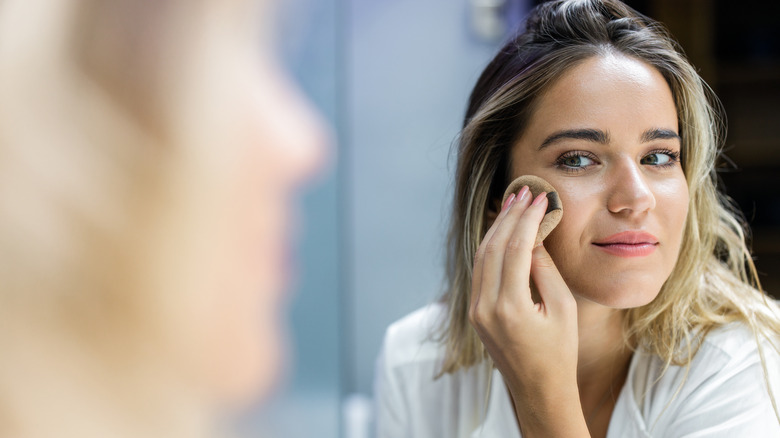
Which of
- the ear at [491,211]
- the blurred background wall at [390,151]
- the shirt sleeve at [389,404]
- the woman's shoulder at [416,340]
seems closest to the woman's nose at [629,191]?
the ear at [491,211]

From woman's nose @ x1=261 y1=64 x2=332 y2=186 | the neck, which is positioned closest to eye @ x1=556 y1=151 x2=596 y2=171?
the neck

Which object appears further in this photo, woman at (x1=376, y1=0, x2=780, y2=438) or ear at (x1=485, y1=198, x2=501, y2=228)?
ear at (x1=485, y1=198, x2=501, y2=228)

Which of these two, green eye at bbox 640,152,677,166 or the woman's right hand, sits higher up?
green eye at bbox 640,152,677,166

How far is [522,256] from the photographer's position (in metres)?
0.86

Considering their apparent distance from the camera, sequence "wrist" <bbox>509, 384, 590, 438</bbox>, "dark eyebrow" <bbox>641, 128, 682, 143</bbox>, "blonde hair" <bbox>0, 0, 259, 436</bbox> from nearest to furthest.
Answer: "blonde hair" <bbox>0, 0, 259, 436</bbox>
"wrist" <bbox>509, 384, 590, 438</bbox>
"dark eyebrow" <bbox>641, 128, 682, 143</bbox>

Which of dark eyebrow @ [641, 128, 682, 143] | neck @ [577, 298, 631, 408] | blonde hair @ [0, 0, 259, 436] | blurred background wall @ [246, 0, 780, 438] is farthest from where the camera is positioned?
blurred background wall @ [246, 0, 780, 438]

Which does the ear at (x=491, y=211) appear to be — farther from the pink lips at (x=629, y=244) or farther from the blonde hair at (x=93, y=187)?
the blonde hair at (x=93, y=187)

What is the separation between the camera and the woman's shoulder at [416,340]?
127cm

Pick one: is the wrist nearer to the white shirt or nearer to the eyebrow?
the white shirt

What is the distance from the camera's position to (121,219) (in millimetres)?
699

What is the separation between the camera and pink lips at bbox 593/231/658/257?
91 cm

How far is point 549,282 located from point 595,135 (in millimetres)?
219

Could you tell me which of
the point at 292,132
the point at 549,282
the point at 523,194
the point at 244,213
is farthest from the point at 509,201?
the point at 292,132

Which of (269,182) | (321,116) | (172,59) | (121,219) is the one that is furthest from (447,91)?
(121,219)
